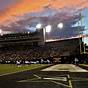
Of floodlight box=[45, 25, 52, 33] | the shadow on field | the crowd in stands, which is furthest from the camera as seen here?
the crowd in stands

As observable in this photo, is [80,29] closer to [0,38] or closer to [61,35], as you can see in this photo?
[61,35]

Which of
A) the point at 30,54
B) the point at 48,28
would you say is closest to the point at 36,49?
the point at 30,54

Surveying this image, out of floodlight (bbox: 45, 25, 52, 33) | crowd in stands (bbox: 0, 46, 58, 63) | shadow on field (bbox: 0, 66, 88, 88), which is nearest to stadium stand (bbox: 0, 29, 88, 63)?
crowd in stands (bbox: 0, 46, 58, 63)

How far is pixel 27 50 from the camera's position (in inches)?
5640

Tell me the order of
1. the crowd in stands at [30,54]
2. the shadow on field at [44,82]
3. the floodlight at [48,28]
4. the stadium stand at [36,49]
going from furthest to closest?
the crowd in stands at [30,54]
the stadium stand at [36,49]
the floodlight at [48,28]
the shadow on field at [44,82]

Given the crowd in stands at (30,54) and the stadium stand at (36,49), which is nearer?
the stadium stand at (36,49)

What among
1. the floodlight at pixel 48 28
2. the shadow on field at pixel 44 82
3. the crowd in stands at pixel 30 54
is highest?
the floodlight at pixel 48 28

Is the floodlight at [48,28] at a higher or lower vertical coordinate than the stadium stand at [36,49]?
higher

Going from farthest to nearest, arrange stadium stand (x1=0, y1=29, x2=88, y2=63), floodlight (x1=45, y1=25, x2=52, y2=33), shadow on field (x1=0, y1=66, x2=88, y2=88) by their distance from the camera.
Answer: stadium stand (x1=0, y1=29, x2=88, y2=63), floodlight (x1=45, y1=25, x2=52, y2=33), shadow on field (x1=0, y1=66, x2=88, y2=88)

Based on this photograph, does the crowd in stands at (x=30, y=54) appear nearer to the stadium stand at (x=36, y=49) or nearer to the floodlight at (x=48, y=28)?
the stadium stand at (x=36, y=49)

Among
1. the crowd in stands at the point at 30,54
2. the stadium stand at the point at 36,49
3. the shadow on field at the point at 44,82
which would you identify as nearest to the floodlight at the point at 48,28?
the stadium stand at the point at 36,49

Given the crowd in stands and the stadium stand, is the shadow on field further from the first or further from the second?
the crowd in stands

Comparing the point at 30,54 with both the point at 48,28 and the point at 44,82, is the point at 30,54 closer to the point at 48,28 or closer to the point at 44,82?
the point at 48,28

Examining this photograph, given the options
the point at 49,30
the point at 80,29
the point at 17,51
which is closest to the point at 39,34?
the point at 49,30
